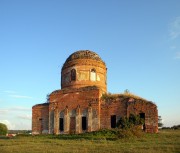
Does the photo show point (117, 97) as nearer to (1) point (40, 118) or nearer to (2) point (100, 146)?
(1) point (40, 118)

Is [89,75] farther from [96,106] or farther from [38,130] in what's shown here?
[38,130]

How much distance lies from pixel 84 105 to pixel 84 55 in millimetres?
6287

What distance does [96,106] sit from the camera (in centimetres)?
2341

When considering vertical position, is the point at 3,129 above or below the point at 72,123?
below

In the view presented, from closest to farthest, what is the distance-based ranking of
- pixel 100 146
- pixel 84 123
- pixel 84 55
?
pixel 100 146 < pixel 84 123 < pixel 84 55

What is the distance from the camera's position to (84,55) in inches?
1089

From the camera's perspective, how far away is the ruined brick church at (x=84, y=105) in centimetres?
2195

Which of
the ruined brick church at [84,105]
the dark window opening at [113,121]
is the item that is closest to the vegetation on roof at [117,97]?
the ruined brick church at [84,105]

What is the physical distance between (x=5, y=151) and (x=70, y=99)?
13.3 m

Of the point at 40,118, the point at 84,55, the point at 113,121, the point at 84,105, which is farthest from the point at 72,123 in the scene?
the point at 84,55

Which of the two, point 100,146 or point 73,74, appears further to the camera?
point 73,74

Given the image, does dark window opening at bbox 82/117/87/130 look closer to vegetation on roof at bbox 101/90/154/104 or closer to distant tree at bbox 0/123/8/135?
vegetation on roof at bbox 101/90/154/104

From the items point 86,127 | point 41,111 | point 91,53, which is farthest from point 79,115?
point 91,53

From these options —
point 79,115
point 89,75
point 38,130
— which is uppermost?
point 89,75
